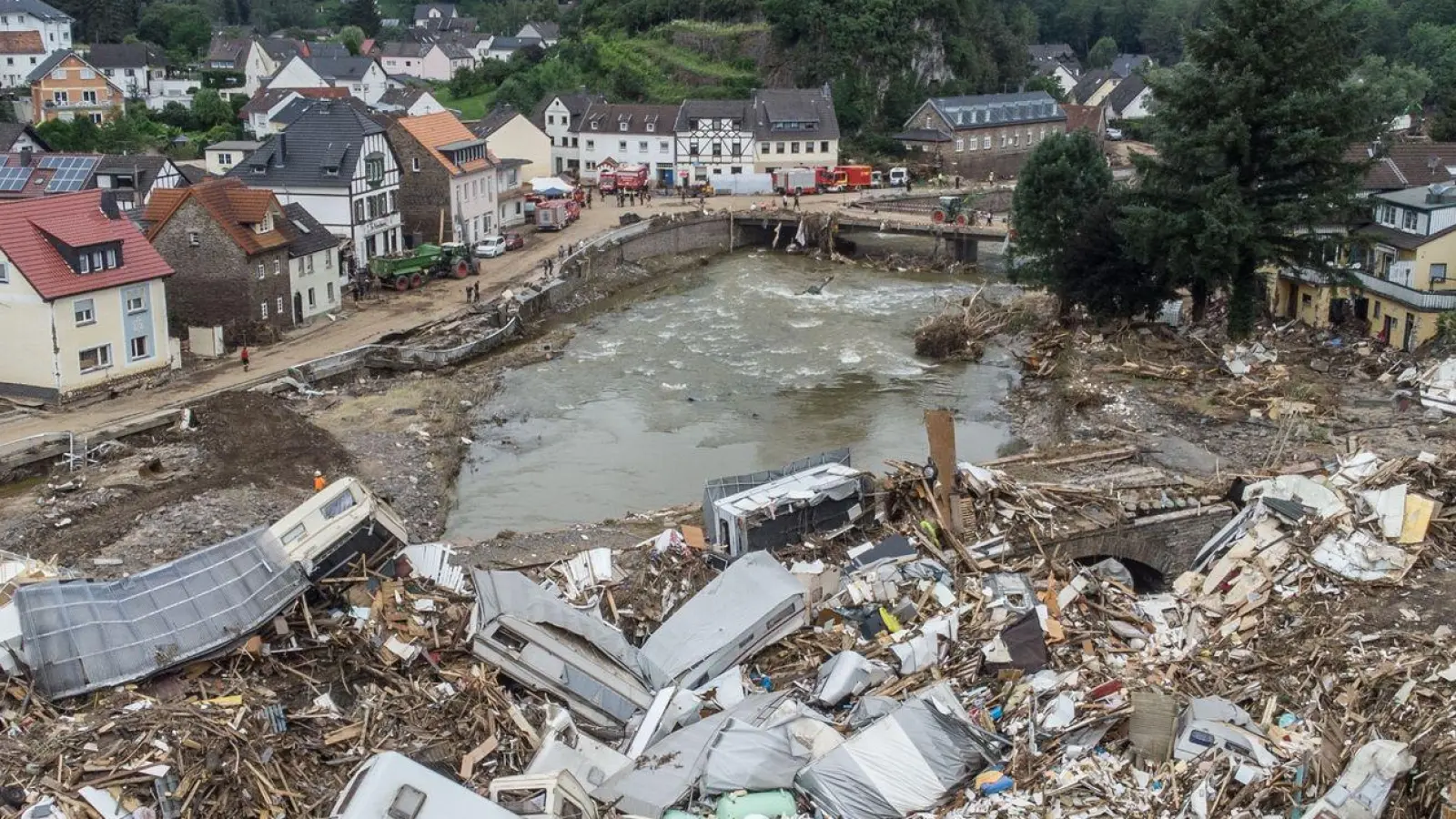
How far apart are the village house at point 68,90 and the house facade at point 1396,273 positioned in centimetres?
7234

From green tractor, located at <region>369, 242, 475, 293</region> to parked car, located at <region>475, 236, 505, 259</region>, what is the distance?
8.12 ft

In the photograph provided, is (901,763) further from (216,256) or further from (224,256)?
(216,256)

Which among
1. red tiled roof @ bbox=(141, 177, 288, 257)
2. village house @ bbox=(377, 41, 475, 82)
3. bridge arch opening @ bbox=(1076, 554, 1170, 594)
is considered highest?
village house @ bbox=(377, 41, 475, 82)

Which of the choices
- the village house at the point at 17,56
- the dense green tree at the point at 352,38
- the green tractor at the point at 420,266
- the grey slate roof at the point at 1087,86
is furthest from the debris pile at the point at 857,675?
the dense green tree at the point at 352,38

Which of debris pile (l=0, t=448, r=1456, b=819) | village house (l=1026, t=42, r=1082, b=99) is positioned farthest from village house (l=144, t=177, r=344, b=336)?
village house (l=1026, t=42, r=1082, b=99)

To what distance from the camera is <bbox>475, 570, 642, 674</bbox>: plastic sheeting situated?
755 inches

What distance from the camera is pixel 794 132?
7756cm

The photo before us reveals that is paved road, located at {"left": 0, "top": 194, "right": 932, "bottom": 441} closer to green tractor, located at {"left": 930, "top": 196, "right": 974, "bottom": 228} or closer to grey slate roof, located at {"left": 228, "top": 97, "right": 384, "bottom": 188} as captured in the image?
grey slate roof, located at {"left": 228, "top": 97, "right": 384, "bottom": 188}

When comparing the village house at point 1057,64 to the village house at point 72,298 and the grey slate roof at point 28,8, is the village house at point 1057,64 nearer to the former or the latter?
the grey slate roof at point 28,8

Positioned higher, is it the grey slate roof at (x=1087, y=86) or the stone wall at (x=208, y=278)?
the grey slate roof at (x=1087, y=86)

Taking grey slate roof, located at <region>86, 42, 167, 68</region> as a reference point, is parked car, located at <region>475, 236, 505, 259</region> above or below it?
below

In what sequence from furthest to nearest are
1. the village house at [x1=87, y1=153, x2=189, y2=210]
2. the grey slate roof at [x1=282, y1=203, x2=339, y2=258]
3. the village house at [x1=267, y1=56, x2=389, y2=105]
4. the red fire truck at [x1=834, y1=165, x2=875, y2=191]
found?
the village house at [x1=267, y1=56, x2=389, y2=105] → the red fire truck at [x1=834, y1=165, x2=875, y2=191] → the village house at [x1=87, y1=153, x2=189, y2=210] → the grey slate roof at [x1=282, y1=203, x2=339, y2=258]

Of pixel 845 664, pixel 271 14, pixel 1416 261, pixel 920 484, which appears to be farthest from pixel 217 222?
pixel 271 14

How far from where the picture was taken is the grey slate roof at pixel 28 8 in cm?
10200
